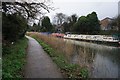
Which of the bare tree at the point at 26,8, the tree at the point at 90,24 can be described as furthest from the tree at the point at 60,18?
the bare tree at the point at 26,8

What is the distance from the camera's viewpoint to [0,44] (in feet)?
41.9

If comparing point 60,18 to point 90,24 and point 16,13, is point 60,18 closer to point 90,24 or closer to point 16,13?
point 90,24

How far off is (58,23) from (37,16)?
267 feet

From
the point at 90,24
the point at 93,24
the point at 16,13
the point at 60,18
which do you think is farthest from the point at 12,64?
the point at 60,18

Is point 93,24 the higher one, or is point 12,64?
point 93,24

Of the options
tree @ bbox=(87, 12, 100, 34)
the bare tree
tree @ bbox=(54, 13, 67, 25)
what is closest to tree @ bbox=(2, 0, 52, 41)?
the bare tree

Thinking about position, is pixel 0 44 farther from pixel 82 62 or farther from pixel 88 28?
pixel 88 28

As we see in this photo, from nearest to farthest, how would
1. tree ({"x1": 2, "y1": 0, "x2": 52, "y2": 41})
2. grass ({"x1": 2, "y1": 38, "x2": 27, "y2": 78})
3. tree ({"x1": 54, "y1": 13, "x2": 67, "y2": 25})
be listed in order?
grass ({"x1": 2, "y1": 38, "x2": 27, "y2": 78})
tree ({"x1": 2, "y1": 0, "x2": 52, "y2": 41})
tree ({"x1": 54, "y1": 13, "x2": 67, "y2": 25})

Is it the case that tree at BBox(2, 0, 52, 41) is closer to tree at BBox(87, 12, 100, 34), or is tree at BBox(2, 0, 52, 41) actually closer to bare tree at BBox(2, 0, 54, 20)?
bare tree at BBox(2, 0, 54, 20)

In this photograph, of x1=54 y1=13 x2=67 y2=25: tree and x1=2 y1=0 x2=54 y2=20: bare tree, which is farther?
x1=54 y1=13 x2=67 y2=25: tree

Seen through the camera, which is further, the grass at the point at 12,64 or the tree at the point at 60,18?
the tree at the point at 60,18

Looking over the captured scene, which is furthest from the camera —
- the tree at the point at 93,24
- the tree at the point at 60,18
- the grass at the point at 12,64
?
the tree at the point at 60,18

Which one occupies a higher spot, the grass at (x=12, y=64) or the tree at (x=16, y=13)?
the tree at (x=16, y=13)

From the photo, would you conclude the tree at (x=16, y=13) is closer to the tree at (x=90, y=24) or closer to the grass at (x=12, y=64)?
the grass at (x=12, y=64)
